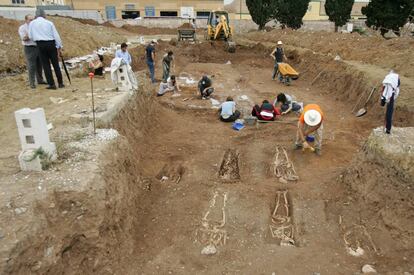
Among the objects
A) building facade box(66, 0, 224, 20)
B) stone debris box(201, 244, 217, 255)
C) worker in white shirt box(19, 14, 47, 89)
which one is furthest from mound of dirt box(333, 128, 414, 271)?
building facade box(66, 0, 224, 20)

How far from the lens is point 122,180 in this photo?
5.44 m

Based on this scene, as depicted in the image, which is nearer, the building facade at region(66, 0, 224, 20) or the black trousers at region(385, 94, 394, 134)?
the black trousers at region(385, 94, 394, 134)

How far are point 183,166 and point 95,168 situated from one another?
119 inches

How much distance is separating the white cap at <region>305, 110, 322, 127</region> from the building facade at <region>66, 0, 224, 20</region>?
1721 inches

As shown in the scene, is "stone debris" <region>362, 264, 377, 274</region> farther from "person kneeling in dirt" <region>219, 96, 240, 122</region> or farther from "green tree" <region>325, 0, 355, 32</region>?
"green tree" <region>325, 0, 355, 32</region>

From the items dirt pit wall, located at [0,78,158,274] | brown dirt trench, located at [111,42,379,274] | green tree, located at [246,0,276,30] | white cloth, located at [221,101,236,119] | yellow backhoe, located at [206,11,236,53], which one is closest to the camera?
dirt pit wall, located at [0,78,158,274]

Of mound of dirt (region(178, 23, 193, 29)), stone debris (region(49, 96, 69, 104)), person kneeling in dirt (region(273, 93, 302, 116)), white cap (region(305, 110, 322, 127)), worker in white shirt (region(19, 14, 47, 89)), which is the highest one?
worker in white shirt (region(19, 14, 47, 89))

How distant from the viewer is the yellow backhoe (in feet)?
73.2

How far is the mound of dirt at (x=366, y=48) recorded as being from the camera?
1244 cm

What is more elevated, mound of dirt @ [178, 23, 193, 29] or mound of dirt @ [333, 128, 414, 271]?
mound of dirt @ [178, 23, 193, 29]

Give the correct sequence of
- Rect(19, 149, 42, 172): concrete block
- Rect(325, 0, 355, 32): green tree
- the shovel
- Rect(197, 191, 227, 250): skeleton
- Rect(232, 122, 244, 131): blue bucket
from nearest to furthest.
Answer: Rect(19, 149, 42, 172): concrete block < Rect(197, 191, 227, 250): skeleton < Rect(232, 122, 244, 131): blue bucket < the shovel < Rect(325, 0, 355, 32): green tree

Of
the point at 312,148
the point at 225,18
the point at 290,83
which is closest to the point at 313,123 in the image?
the point at 312,148

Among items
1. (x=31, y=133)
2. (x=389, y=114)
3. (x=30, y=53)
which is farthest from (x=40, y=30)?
(x=389, y=114)

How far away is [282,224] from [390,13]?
2217 cm
